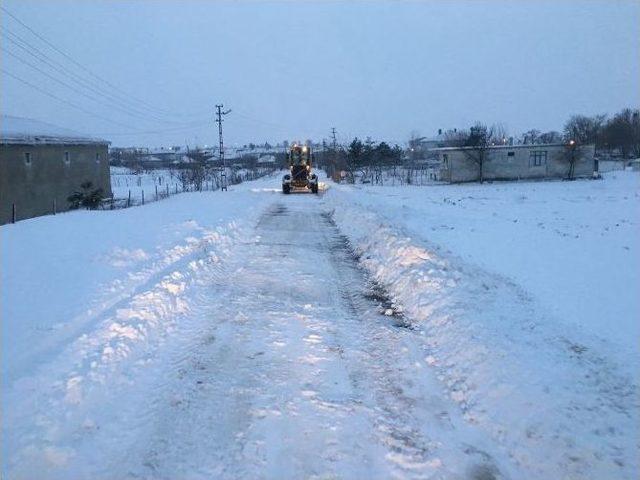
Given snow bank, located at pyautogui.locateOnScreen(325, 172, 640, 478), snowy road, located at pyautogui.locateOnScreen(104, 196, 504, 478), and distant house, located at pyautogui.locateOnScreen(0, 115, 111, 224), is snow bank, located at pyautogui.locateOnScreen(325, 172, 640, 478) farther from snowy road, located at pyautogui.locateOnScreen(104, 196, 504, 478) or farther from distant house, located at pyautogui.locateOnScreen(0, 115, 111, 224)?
distant house, located at pyautogui.locateOnScreen(0, 115, 111, 224)

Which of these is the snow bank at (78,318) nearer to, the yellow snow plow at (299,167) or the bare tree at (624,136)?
the yellow snow plow at (299,167)

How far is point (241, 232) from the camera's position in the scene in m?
15.8

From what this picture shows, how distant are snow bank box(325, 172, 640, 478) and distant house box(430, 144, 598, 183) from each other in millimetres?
36696

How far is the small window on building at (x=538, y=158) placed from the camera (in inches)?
1986

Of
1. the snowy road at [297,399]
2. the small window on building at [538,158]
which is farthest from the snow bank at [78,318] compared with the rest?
the small window on building at [538,158]

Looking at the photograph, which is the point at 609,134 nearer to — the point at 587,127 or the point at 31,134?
the point at 587,127

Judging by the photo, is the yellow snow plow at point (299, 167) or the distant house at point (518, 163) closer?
the yellow snow plow at point (299, 167)

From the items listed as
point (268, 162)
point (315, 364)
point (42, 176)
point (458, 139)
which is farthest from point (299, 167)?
point (268, 162)

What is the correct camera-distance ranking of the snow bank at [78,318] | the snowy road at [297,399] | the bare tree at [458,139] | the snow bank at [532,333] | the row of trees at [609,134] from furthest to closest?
the row of trees at [609,134] < the bare tree at [458,139] < the snow bank at [78,318] < the snow bank at [532,333] < the snowy road at [297,399]

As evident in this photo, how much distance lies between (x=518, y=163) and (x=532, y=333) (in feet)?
160

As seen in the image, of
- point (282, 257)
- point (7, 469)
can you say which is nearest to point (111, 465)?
point (7, 469)

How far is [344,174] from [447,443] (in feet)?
188

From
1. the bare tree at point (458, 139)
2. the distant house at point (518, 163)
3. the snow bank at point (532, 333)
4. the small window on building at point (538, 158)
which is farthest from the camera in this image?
the bare tree at point (458, 139)

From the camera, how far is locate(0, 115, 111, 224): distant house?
23812 millimetres
